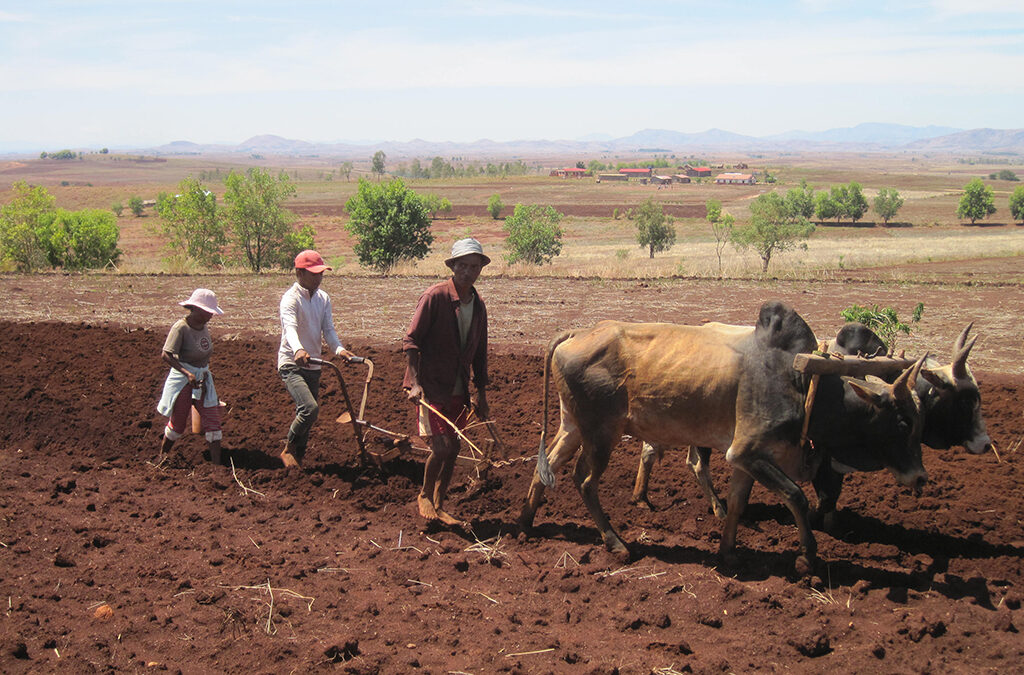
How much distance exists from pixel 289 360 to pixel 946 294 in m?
15.4

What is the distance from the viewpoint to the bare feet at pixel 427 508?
260 inches

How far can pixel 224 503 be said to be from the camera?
704cm

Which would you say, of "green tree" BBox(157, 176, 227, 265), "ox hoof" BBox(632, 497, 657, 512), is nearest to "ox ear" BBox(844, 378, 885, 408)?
"ox hoof" BBox(632, 497, 657, 512)

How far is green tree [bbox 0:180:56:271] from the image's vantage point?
28453 millimetres

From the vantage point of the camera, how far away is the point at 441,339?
640 centimetres

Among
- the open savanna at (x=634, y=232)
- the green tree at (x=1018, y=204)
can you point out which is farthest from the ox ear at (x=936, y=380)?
the green tree at (x=1018, y=204)

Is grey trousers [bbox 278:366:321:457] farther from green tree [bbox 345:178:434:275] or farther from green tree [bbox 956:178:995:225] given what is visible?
green tree [bbox 956:178:995:225]

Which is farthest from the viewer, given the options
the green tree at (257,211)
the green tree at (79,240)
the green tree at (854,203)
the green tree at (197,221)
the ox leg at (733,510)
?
the green tree at (854,203)

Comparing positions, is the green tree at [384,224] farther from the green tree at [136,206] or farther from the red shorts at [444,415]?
the green tree at [136,206]

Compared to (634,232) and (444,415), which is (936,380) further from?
(634,232)

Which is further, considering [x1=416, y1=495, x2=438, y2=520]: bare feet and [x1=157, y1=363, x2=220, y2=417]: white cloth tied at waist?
[x1=157, y1=363, x2=220, y2=417]: white cloth tied at waist

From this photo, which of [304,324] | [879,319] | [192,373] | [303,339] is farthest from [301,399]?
[879,319]

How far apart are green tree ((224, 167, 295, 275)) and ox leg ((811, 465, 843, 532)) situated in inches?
1103

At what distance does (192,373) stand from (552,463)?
3388 mm
